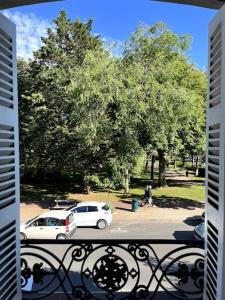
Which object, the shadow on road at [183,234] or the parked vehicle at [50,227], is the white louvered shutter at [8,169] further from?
the shadow on road at [183,234]

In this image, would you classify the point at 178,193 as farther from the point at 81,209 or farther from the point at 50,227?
the point at 50,227

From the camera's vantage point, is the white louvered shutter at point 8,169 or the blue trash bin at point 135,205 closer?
the white louvered shutter at point 8,169

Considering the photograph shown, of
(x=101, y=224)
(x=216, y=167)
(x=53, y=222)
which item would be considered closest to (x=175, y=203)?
(x=101, y=224)

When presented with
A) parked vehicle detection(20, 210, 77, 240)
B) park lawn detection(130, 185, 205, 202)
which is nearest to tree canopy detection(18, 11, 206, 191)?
park lawn detection(130, 185, 205, 202)

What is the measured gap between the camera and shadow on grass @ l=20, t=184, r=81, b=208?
22034mm

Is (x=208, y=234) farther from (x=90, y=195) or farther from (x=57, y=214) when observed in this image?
(x=90, y=195)

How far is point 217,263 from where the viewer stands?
2.25 metres

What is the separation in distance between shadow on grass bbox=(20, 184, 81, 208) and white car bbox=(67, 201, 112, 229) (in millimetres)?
3978

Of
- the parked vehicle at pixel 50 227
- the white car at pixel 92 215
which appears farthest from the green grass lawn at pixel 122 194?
the parked vehicle at pixel 50 227

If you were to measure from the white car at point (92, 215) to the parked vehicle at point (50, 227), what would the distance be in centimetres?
211

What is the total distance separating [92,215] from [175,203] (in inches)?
243

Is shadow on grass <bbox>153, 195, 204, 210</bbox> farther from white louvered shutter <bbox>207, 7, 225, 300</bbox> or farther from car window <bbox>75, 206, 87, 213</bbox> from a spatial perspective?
white louvered shutter <bbox>207, 7, 225, 300</bbox>

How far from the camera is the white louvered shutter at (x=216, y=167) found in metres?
2.17

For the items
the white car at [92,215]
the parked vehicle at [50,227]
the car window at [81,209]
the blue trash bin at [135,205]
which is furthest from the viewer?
the blue trash bin at [135,205]
